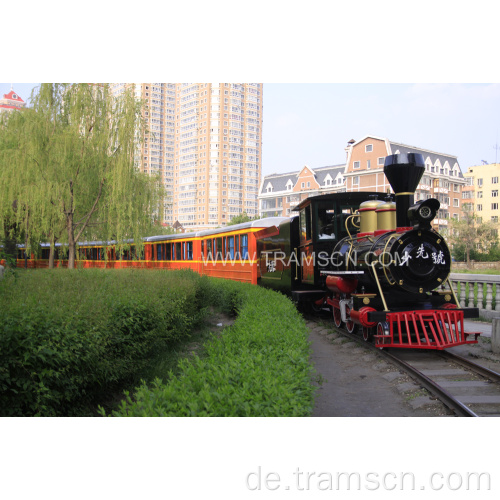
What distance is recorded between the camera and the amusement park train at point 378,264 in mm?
7273

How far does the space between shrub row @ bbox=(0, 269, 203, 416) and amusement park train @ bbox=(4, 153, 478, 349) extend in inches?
144

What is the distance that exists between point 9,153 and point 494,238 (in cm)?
3521

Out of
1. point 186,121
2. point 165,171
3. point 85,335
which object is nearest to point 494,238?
point 85,335

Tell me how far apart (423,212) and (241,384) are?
16.1 feet

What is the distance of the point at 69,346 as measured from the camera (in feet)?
13.7

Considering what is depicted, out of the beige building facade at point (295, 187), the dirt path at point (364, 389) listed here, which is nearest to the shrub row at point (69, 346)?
the dirt path at point (364, 389)

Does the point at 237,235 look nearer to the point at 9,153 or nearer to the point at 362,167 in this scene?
the point at 9,153

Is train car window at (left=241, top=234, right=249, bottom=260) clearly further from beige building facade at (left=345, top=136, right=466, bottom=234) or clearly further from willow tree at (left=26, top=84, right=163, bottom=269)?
beige building facade at (left=345, top=136, right=466, bottom=234)

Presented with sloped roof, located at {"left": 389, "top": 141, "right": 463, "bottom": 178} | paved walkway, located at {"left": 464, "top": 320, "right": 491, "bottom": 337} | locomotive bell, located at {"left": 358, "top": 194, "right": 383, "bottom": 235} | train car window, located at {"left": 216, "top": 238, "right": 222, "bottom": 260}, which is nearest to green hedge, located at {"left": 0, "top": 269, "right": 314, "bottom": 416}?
locomotive bell, located at {"left": 358, "top": 194, "right": 383, "bottom": 235}

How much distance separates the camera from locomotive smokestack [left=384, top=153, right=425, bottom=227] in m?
7.41

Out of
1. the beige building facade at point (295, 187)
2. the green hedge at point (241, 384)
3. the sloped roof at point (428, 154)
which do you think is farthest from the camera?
the beige building facade at point (295, 187)

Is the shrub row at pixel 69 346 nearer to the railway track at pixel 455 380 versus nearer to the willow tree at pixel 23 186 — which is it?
the railway track at pixel 455 380

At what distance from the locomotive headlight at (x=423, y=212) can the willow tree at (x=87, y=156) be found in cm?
1139

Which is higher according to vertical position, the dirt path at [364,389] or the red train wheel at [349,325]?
the red train wheel at [349,325]
